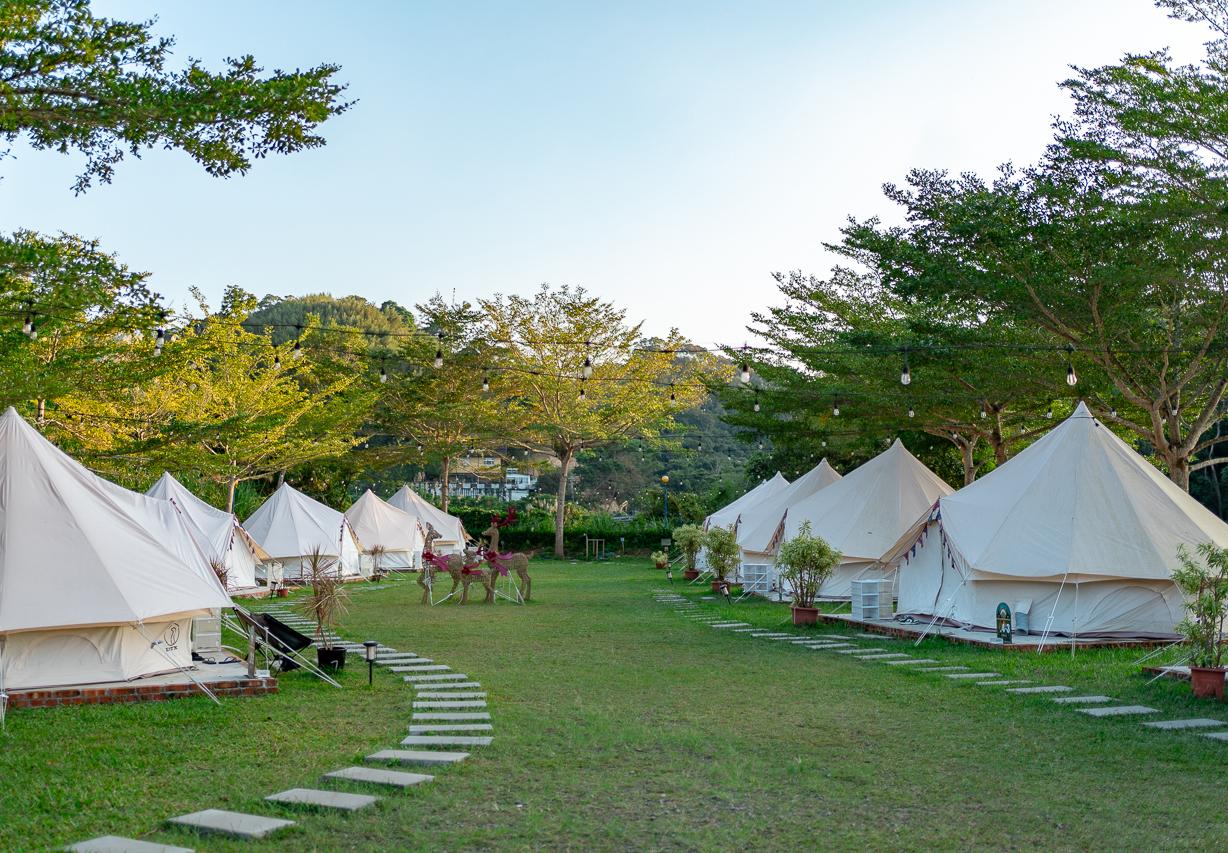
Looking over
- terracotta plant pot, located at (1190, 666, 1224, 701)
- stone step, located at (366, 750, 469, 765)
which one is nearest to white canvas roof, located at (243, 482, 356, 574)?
stone step, located at (366, 750, 469, 765)

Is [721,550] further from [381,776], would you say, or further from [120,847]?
[120,847]

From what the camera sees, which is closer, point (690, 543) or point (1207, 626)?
point (1207, 626)

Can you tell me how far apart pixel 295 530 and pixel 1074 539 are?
17408mm

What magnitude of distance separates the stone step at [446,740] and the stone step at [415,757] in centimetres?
31

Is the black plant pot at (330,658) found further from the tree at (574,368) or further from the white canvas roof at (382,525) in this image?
the tree at (574,368)

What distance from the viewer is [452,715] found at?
7789 mm

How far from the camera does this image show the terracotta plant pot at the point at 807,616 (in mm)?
14562

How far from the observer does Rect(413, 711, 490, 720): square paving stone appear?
773cm

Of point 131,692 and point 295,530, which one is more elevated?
point 295,530

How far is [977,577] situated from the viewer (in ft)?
42.1

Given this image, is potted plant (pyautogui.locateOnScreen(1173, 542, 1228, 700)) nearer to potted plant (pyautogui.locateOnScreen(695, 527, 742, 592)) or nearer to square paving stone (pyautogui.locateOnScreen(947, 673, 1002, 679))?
square paving stone (pyautogui.locateOnScreen(947, 673, 1002, 679))

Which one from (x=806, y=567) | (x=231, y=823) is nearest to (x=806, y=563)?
(x=806, y=567)

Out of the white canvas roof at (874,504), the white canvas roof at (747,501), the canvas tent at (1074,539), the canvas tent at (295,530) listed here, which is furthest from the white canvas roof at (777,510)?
the canvas tent at (295,530)

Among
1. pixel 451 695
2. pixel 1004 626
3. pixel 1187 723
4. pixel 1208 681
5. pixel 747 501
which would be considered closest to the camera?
pixel 1187 723
